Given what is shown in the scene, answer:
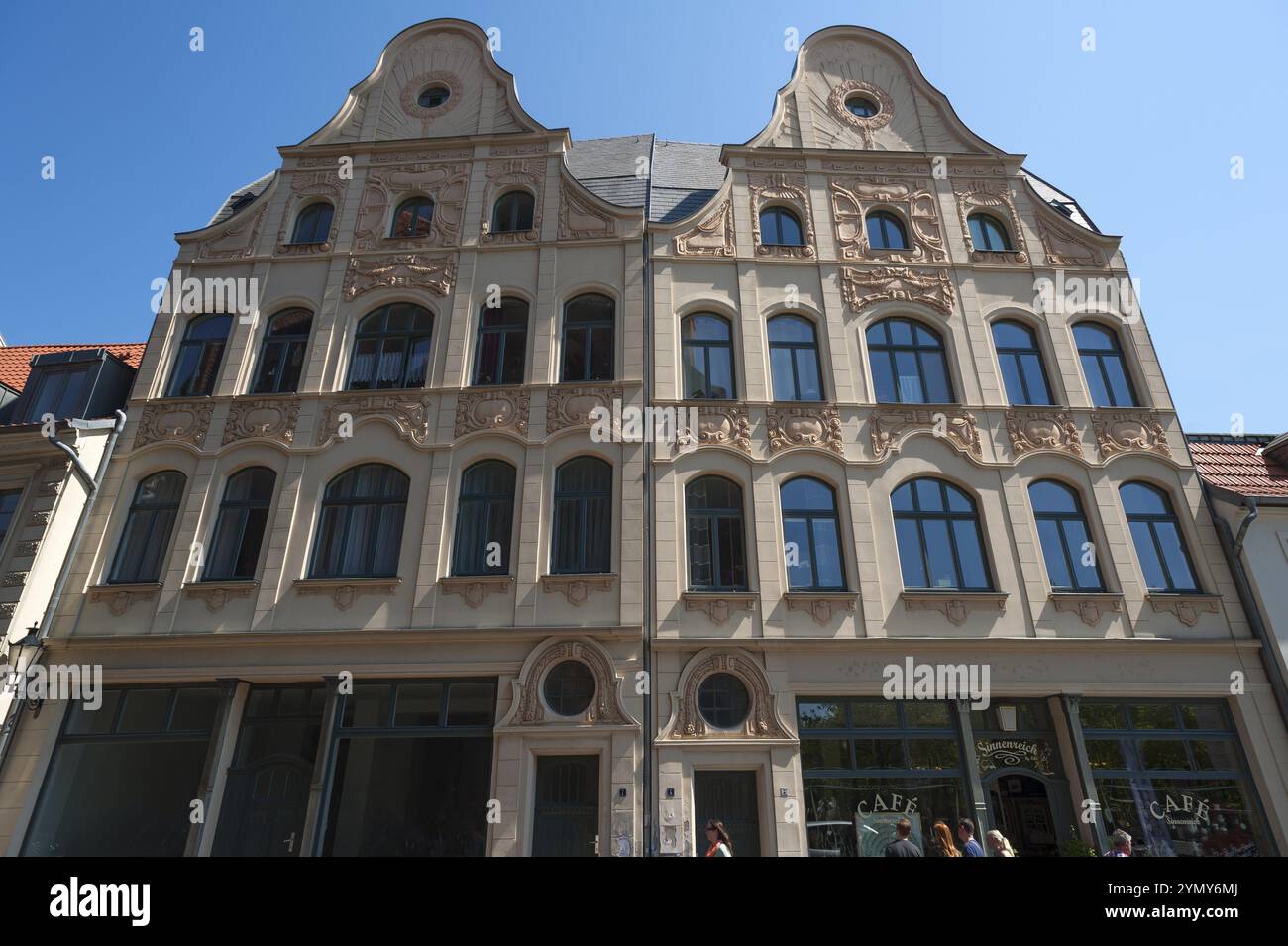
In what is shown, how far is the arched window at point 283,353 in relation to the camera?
16.5 metres

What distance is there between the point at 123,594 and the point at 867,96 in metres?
21.4

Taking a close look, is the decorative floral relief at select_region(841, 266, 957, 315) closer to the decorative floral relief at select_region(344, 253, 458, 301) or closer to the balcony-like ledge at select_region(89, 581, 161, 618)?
the decorative floral relief at select_region(344, 253, 458, 301)

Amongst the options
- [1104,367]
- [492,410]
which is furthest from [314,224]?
[1104,367]

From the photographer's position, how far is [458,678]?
13352mm

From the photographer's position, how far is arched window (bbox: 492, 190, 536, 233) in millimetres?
17922

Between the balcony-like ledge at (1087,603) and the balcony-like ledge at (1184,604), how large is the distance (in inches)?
26.7

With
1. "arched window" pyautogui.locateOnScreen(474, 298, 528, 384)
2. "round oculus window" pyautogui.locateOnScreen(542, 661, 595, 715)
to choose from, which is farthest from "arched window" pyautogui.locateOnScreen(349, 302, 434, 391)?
"round oculus window" pyautogui.locateOnScreen(542, 661, 595, 715)

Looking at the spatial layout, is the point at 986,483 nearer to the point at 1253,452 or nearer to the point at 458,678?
the point at 1253,452

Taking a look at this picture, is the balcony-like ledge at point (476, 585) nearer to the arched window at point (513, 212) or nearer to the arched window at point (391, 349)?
the arched window at point (391, 349)

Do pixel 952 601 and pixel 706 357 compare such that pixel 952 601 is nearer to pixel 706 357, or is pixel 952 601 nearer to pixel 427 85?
pixel 706 357

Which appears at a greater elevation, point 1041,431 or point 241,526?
point 1041,431

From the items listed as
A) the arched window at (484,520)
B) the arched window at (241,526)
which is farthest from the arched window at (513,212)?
the arched window at (241,526)

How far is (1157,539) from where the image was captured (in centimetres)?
1466

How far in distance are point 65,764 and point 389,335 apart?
10376mm
